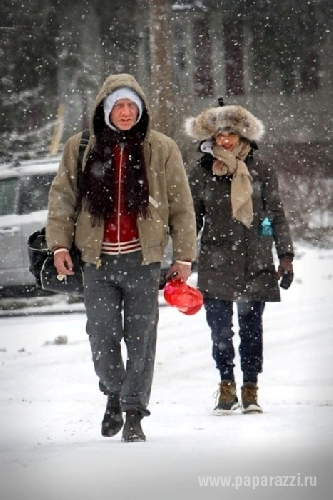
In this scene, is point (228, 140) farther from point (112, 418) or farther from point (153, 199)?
point (112, 418)

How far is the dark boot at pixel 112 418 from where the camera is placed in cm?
507

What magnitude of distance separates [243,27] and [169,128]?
38.6ft

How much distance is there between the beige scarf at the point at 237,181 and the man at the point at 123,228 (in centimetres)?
83

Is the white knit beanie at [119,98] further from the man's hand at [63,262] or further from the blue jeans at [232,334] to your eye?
the blue jeans at [232,334]

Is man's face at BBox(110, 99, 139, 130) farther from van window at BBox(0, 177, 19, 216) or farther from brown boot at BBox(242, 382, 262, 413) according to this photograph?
van window at BBox(0, 177, 19, 216)

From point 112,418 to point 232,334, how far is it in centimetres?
109

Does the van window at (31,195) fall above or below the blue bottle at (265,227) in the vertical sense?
below

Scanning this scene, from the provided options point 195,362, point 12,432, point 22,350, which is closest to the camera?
point 12,432

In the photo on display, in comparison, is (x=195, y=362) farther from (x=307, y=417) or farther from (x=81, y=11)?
(x=81, y=11)

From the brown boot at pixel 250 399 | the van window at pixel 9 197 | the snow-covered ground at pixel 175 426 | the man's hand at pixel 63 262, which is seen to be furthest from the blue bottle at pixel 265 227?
the van window at pixel 9 197

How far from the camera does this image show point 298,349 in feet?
26.9

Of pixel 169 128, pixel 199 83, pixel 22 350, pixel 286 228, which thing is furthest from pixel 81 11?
pixel 286 228

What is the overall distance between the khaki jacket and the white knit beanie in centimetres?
2

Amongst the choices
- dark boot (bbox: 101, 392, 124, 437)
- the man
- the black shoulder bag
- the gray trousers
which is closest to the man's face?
the man
